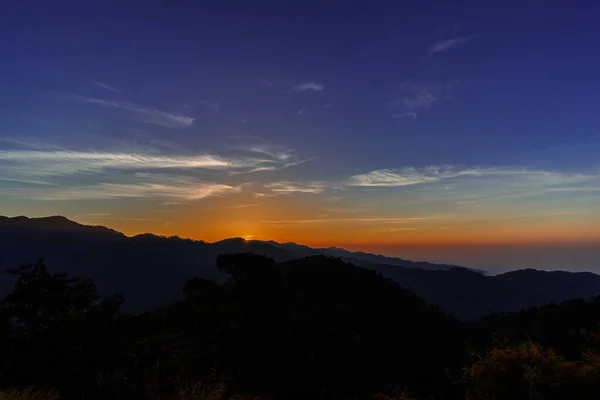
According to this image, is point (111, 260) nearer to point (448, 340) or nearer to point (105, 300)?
point (448, 340)

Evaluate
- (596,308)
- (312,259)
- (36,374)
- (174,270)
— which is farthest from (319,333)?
(174,270)

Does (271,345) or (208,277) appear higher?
(271,345)

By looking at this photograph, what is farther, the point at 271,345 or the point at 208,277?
the point at 208,277

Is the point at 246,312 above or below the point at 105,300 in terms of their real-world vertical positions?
below

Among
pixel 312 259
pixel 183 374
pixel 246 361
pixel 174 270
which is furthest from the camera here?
pixel 174 270

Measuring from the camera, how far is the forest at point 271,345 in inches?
231

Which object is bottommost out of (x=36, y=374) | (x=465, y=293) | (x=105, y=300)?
(x=465, y=293)

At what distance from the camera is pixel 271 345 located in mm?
19203

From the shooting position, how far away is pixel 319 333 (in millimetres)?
21453

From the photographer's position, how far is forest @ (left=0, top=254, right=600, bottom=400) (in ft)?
19.2

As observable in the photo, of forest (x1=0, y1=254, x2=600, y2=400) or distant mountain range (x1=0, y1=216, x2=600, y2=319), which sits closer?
forest (x1=0, y1=254, x2=600, y2=400)

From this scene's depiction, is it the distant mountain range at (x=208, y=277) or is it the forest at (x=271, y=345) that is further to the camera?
the distant mountain range at (x=208, y=277)

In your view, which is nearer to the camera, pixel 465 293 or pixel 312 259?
pixel 312 259

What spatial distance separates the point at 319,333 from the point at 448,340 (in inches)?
665
